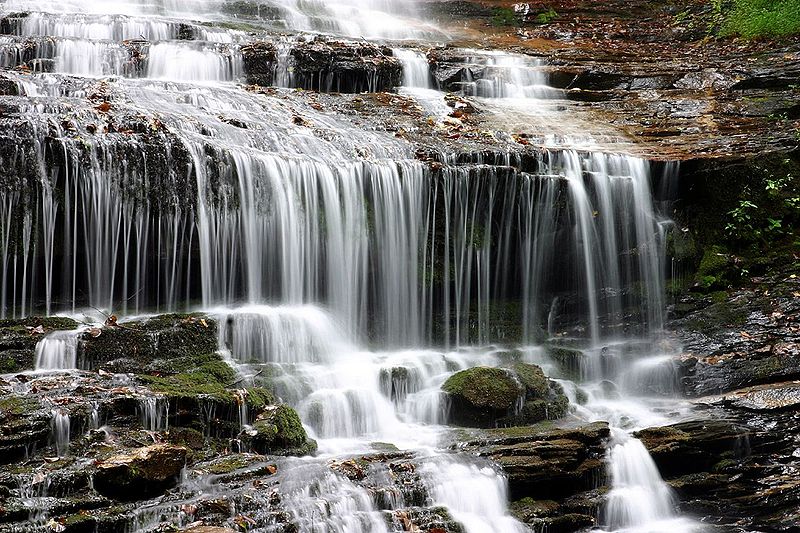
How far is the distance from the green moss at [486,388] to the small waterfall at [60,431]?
11.9ft

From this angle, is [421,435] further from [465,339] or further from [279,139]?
[279,139]

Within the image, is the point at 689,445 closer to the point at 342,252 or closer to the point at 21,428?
the point at 342,252

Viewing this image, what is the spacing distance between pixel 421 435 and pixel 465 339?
2887mm

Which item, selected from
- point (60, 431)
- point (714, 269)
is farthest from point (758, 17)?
point (60, 431)

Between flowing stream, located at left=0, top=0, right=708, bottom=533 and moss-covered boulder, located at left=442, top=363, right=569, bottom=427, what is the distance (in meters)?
0.25

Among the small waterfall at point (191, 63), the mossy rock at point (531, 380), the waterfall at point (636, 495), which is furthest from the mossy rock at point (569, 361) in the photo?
the small waterfall at point (191, 63)

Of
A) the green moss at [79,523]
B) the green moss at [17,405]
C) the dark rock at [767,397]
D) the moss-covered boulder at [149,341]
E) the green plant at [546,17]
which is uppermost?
the green plant at [546,17]

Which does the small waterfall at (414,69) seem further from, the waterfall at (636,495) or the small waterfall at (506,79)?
the waterfall at (636,495)

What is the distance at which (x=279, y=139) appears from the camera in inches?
390

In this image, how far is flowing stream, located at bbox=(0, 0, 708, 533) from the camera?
7.54 m

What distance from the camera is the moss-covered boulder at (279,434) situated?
6.01 m

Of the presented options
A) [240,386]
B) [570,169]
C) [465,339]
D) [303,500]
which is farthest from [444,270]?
[303,500]

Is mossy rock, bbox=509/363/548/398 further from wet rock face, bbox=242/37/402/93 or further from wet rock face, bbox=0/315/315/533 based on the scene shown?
wet rock face, bbox=242/37/402/93

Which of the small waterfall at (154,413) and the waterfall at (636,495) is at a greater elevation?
the small waterfall at (154,413)
